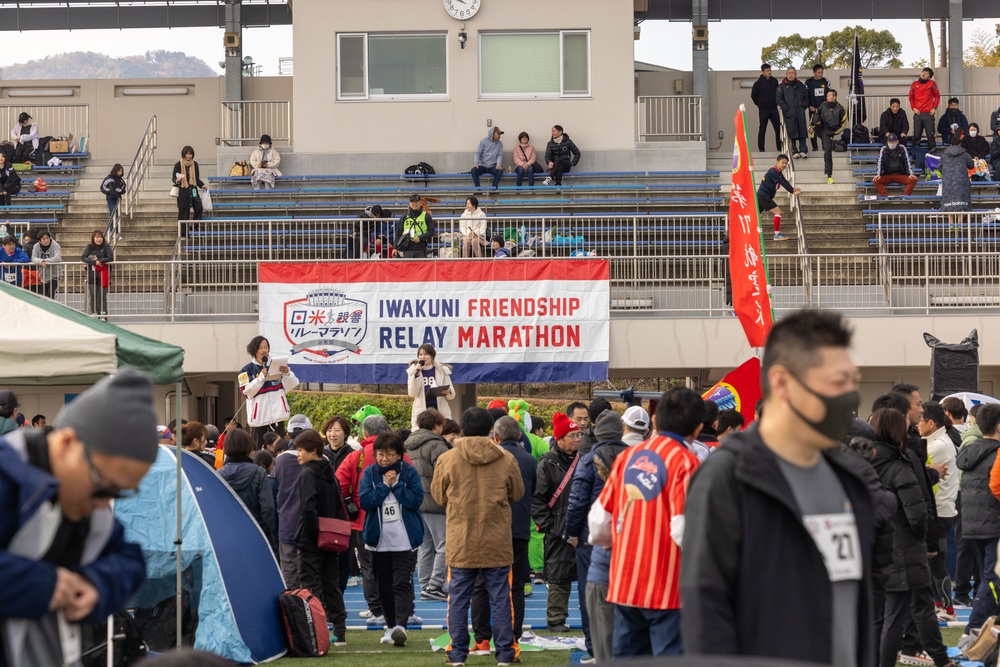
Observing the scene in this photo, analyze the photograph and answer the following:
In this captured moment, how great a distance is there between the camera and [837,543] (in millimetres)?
4254

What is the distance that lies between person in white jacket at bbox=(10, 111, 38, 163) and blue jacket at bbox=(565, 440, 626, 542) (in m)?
24.6

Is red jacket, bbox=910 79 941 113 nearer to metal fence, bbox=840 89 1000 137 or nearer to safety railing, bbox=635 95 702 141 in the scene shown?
metal fence, bbox=840 89 1000 137

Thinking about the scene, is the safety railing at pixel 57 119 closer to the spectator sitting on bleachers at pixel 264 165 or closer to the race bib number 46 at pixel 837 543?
the spectator sitting on bleachers at pixel 264 165

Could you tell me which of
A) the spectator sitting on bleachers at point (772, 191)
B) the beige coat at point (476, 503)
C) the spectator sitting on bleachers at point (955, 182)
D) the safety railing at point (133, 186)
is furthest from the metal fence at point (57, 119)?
the beige coat at point (476, 503)

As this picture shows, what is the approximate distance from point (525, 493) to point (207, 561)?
271cm

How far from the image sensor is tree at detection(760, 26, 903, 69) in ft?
205

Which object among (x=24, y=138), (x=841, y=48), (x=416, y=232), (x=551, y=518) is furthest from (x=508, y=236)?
(x=841, y=48)

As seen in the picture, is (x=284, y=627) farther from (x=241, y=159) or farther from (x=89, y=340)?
(x=241, y=159)

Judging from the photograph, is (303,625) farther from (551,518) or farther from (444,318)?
(444,318)

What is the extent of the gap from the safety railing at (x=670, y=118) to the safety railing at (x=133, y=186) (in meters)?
10.5

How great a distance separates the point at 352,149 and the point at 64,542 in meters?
26.3

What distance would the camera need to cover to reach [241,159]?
29.8 meters

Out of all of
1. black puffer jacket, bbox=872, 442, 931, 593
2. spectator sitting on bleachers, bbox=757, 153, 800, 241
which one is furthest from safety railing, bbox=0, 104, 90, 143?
black puffer jacket, bbox=872, 442, 931, 593

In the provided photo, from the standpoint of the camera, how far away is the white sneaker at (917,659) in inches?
387
